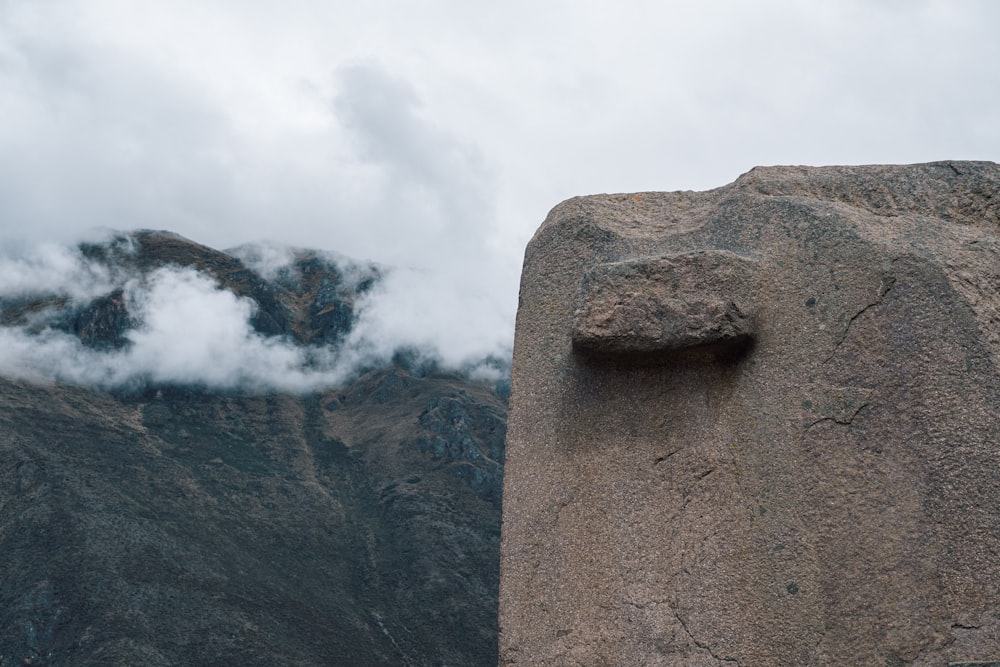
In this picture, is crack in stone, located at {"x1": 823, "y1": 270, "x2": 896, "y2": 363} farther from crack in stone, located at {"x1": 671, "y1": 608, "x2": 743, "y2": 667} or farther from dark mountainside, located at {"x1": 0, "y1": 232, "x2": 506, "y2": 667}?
dark mountainside, located at {"x1": 0, "y1": 232, "x2": 506, "y2": 667}

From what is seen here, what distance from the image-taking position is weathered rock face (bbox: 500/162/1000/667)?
8.25ft

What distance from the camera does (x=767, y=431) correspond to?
2.83 metres

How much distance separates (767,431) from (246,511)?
207 ft

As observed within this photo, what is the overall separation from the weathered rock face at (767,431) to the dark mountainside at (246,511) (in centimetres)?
4788

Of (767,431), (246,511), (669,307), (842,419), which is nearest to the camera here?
(842,419)

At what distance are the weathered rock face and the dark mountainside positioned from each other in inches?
1885

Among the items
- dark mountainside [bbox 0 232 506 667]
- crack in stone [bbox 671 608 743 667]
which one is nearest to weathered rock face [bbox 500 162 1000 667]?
crack in stone [bbox 671 608 743 667]

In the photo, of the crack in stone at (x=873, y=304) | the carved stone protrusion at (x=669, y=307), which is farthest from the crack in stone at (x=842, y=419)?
the carved stone protrusion at (x=669, y=307)

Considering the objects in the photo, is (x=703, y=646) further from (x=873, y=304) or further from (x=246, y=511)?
(x=246, y=511)

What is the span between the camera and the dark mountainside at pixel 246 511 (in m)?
49.4

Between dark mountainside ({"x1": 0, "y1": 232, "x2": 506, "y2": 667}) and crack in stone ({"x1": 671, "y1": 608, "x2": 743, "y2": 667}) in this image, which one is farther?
dark mountainside ({"x1": 0, "y1": 232, "x2": 506, "y2": 667})

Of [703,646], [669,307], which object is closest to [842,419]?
[669,307]

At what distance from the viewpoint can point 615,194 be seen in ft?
11.8

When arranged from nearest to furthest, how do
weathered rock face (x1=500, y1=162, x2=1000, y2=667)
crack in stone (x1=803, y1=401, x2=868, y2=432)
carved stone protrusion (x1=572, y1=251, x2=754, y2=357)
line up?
weathered rock face (x1=500, y1=162, x2=1000, y2=667), crack in stone (x1=803, y1=401, x2=868, y2=432), carved stone protrusion (x1=572, y1=251, x2=754, y2=357)
